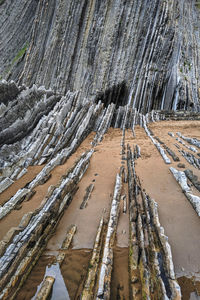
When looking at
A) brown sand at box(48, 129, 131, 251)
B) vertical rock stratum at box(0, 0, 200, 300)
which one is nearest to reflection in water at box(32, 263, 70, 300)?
vertical rock stratum at box(0, 0, 200, 300)

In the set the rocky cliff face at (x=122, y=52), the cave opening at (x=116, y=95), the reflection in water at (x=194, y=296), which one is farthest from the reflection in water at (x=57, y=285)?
the cave opening at (x=116, y=95)

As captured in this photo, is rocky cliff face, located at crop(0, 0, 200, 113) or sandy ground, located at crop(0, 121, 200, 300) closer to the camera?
sandy ground, located at crop(0, 121, 200, 300)

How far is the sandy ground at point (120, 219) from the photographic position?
323cm

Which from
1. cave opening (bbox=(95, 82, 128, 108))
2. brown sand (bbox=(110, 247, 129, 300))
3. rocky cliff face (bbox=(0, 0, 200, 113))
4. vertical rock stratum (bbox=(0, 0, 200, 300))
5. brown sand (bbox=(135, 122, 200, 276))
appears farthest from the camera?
cave opening (bbox=(95, 82, 128, 108))

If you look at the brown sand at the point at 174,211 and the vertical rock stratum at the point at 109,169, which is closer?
the vertical rock stratum at the point at 109,169

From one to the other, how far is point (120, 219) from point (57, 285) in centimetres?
199

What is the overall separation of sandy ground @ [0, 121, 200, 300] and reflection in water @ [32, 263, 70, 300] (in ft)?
0.27

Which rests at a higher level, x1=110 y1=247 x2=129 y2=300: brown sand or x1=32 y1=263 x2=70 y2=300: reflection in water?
x1=110 y1=247 x2=129 y2=300: brown sand

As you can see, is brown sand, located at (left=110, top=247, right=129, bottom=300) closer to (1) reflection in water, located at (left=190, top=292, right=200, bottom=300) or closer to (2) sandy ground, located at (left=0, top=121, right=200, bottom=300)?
(2) sandy ground, located at (left=0, top=121, right=200, bottom=300)

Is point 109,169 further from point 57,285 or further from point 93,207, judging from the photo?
point 57,285

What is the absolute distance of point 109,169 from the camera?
24.1 feet

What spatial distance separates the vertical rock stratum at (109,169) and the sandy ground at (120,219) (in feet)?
0.08

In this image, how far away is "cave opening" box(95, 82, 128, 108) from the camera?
1989 cm

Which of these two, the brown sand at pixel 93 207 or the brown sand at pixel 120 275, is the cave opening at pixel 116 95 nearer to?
the brown sand at pixel 93 207
